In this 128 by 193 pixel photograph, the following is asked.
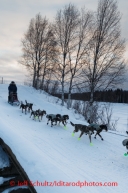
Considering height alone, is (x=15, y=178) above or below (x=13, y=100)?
below

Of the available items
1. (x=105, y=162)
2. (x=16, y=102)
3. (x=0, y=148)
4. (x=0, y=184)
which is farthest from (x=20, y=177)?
(x=16, y=102)

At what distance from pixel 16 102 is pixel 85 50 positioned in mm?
9747

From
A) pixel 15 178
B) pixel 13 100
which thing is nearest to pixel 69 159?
pixel 15 178

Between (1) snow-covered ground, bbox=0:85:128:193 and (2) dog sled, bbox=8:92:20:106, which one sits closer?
(1) snow-covered ground, bbox=0:85:128:193

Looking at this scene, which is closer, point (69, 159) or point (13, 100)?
point (69, 159)

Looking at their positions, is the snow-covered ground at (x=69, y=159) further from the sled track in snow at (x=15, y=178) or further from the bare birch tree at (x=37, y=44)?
the bare birch tree at (x=37, y=44)

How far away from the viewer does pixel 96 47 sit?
821 inches

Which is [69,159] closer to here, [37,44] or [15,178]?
[15,178]

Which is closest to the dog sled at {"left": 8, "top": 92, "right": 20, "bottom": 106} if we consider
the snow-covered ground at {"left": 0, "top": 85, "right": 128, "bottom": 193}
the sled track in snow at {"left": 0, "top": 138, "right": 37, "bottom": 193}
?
the snow-covered ground at {"left": 0, "top": 85, "right": 128, "bottom": 193}

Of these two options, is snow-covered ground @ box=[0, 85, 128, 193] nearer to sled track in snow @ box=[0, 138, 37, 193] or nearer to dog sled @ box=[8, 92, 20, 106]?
sled track in snow @ box=[0, 138, 37, 193]

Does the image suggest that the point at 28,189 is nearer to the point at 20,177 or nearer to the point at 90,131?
the point at 20,177

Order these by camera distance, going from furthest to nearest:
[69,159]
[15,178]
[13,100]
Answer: [13,100], [69,159], [15,178]

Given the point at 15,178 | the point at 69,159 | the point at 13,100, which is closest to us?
the point at 15,178

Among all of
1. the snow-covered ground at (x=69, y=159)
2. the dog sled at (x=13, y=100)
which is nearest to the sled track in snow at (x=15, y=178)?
the snow-covered ground at (x=69, y=159)
